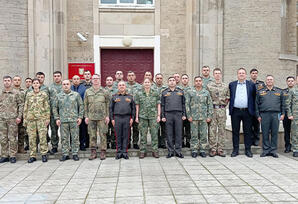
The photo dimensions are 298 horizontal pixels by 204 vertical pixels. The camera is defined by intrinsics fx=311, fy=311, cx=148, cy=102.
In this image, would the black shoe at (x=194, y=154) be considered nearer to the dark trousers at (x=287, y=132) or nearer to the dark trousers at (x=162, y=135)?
A: the dark trousers at (x=162, y=135)

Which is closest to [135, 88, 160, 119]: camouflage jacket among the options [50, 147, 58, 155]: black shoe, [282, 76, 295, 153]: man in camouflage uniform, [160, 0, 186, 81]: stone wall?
[50, 147, 58, 155]: black shoe

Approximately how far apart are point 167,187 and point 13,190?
243cm

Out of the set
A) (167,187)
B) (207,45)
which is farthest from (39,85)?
(207,45)

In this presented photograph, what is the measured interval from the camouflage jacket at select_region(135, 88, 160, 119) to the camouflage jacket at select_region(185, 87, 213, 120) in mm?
747

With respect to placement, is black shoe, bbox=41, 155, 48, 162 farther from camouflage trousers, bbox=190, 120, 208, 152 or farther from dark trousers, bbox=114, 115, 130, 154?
camouflage trousers, bbox=190, 120, 208, 152

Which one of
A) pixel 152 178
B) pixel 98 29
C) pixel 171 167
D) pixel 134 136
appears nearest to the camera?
pixel 152 178

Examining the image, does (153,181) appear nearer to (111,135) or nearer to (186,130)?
(111,135)

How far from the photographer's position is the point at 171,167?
248 inches

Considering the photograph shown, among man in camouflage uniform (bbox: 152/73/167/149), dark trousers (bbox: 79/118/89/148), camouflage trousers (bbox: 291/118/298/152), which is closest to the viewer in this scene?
camouflage trousers (bbox: 291/118/298/152)

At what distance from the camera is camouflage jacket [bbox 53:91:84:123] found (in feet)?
23.4

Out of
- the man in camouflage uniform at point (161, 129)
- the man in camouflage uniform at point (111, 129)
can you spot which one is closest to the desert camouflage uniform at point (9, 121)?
the man in camouflage uniform at point (111, 129)

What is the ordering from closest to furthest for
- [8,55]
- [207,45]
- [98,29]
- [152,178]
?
[152,178] → [8,55] → [207,45] → [98,29]

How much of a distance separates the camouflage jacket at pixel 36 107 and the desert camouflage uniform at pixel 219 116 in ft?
12.7

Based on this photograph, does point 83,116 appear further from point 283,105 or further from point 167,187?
point 283,105
